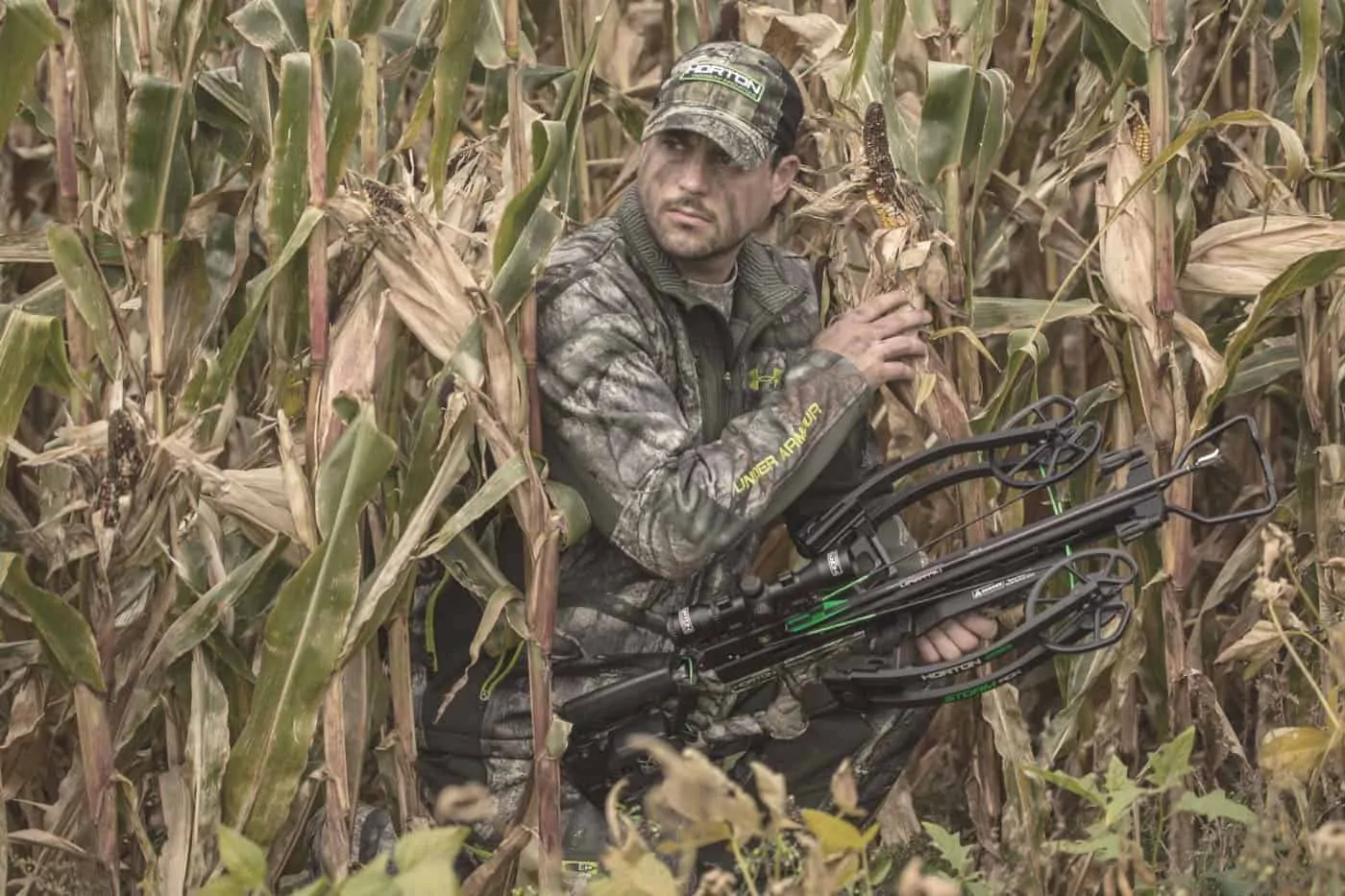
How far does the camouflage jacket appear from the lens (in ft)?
10.3

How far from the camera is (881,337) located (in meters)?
3.26

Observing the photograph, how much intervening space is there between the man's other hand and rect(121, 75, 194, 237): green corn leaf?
1504 mm

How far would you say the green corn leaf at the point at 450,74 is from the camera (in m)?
3.08

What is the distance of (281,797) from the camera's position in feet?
9.96

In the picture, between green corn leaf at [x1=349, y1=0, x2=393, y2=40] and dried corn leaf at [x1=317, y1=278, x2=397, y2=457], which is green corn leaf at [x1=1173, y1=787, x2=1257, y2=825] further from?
green corn leaf at [x1=349, y1=0, x2=393, y2=40]

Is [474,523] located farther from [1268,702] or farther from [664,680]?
[1268,702]

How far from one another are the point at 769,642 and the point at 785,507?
0.84ft

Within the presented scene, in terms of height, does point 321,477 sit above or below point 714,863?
above

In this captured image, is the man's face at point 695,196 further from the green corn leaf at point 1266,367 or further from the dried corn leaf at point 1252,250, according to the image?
the green corn leaf at point 1266,367

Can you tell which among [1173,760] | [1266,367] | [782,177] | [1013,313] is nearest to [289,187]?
[782,177]

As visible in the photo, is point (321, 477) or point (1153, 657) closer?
point (321, 477)

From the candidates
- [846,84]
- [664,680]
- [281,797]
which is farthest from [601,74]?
[281,797]

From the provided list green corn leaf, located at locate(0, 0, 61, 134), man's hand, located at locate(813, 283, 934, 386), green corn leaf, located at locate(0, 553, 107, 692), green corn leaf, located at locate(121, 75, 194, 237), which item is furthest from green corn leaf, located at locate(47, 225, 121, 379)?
man's hand, located at locate(813, 283, 934, 386)

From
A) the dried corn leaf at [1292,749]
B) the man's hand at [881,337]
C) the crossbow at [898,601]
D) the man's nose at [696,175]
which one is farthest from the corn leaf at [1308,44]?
the dried corn leaf at [1292,749]
